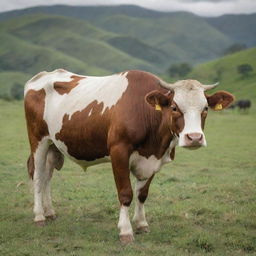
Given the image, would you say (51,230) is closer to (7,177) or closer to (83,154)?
(83,154)

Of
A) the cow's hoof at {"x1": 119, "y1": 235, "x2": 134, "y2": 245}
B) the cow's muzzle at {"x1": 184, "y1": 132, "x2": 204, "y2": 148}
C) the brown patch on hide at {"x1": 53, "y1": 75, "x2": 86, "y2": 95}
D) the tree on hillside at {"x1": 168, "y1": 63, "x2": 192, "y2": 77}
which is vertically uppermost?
the cow's muzzle at {"x1": 184, "y1": 132, "x2": 204, "y2": 148}

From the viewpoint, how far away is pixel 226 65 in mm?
109500

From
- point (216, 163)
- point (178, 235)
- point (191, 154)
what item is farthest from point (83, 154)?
point (191, 154)

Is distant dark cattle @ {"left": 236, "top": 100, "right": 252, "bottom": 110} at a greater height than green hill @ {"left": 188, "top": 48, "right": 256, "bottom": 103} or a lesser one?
greater

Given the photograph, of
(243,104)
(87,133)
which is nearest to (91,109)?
(87,133)

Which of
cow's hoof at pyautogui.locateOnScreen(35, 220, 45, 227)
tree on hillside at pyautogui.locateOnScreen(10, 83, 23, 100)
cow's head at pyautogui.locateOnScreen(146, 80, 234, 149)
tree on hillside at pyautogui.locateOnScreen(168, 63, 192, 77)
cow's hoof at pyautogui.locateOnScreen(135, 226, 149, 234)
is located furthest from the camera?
tree on hillside at pyautogui.locateOnScreen(168, 63, 192, 77)

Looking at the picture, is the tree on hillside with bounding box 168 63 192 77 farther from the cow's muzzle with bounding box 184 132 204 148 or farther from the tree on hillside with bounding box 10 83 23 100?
the cow's muzzle with bounding box 184 132 204 148

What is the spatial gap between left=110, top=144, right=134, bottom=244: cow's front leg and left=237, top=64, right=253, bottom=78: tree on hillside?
94588 millimetres

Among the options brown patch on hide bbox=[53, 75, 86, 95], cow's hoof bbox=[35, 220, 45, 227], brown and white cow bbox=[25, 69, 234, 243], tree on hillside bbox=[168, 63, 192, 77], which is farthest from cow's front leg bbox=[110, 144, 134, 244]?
tree on hillside bbox=[168, 63, 192, 77]

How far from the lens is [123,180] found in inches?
288

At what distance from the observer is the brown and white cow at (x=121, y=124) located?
22.2 ft

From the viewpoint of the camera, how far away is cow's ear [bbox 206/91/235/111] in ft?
23.2

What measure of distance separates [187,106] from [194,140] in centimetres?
55

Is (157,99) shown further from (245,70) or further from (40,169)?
(245,70)
